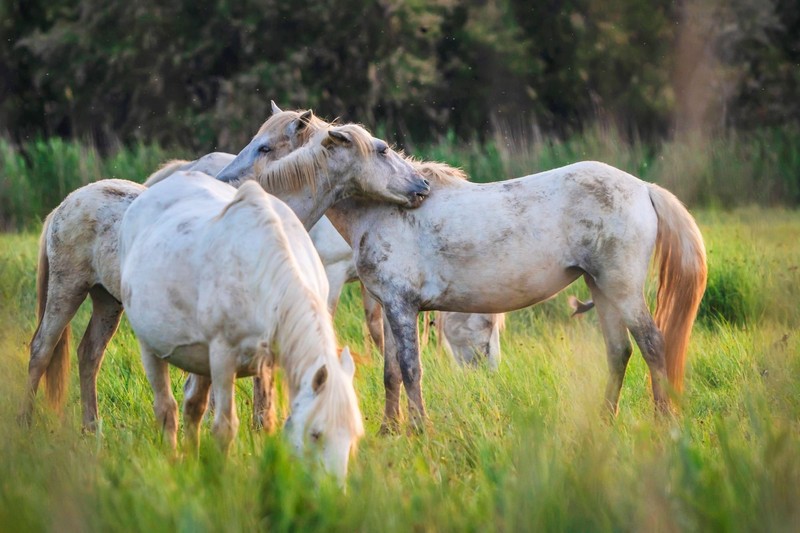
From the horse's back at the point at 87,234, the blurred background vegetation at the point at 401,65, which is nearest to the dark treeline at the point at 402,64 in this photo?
the blurred background vegetation at the point at 401,65

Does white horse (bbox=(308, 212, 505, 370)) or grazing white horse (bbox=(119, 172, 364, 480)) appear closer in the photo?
grazing white horse (bbox=(119, 172, 364, 480))

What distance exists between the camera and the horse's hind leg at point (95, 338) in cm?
606

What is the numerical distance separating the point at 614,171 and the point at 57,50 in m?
19.1

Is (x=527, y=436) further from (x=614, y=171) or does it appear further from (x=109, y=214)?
(x=109, y=214)

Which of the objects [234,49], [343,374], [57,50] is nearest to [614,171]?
[343,374]

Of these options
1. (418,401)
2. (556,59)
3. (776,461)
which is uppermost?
(776,461)

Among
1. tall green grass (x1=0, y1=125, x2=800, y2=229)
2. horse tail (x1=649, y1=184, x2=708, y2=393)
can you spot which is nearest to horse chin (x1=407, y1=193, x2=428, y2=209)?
horse tail (x1=649, y1=184, x2=708, y2=393)

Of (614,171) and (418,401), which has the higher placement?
(614,171)

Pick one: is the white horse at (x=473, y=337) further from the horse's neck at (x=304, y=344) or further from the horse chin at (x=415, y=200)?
the horse's neck at (x=304, y=344)

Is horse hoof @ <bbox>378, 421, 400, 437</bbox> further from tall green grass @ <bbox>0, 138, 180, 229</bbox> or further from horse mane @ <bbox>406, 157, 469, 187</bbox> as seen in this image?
tall green grass @ <bbox>0, 138, 180, 229</bbox>

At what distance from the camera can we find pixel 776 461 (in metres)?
2.97

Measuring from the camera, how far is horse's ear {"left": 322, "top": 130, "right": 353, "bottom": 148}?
18.5ft

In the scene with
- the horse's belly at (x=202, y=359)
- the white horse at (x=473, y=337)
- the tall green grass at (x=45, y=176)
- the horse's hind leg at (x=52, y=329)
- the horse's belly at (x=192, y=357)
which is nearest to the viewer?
the horse's belly at (x=202, y=359)

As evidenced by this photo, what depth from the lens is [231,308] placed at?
4.12m
